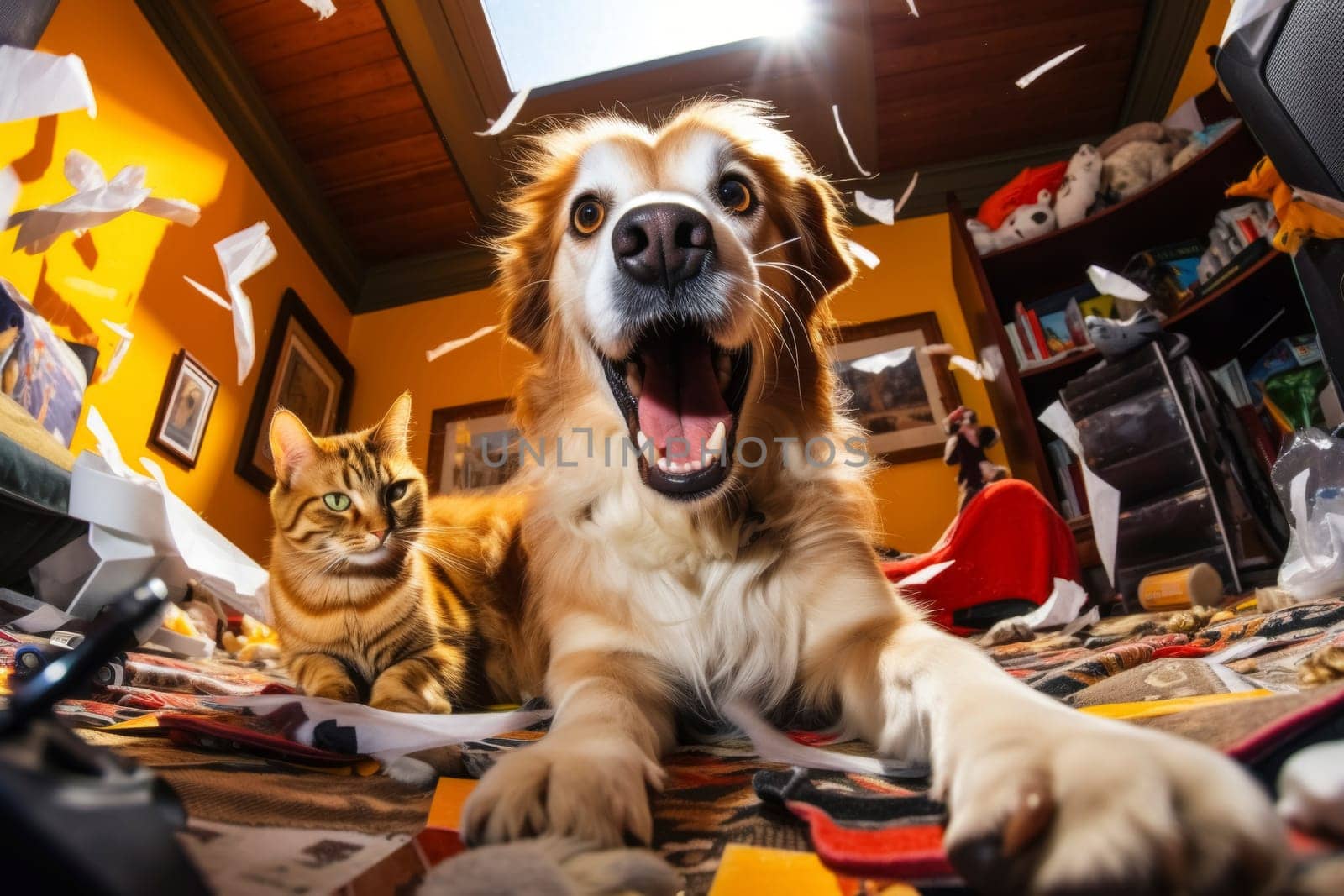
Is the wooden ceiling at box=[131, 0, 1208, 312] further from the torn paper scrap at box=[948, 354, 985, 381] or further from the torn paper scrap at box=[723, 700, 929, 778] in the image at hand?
the torn paper scrap at box=[723, 700, 929, 778]

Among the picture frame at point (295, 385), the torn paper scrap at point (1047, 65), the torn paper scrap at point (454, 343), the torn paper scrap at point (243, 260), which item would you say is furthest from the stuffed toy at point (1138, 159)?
the picture frame at point (295, 385)

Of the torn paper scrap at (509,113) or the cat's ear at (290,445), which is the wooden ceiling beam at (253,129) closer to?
the torn paper scrap at (509,113)

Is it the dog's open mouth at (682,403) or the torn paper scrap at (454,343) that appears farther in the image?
the torn paper scrap at (454,343)

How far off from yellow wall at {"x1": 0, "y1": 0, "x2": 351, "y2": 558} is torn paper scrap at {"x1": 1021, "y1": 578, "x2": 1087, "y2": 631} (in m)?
3.15

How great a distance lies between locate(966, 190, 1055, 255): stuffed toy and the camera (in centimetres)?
312

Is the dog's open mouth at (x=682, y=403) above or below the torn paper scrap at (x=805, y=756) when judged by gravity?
above

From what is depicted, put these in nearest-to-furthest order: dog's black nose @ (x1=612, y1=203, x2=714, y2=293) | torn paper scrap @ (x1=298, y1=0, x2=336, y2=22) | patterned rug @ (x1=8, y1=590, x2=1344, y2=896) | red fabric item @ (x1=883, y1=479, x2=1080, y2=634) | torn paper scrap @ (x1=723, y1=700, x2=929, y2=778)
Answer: patterned rug @ (x1=8, y1=590, x2=1344, y2=896) < torn paper scrap @ (x1=723, y1=700, x2=929, y2=778) < dog's black nose @ (x1=612, y1=203, x2=714, y2=293) < red fabric item @ (x1=883, y1=479, x2=1080, y2=634) < torn paper scrap @ (x1=298, y1=0, x2=336, y2=22)

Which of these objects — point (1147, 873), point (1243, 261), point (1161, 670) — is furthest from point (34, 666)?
point (1243, 261)

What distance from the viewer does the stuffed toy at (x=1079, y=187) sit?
3.02 m

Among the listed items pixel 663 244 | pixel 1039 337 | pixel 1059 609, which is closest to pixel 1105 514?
pixel 1059 609

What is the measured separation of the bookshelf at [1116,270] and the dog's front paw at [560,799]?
2.63m

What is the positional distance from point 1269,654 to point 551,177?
5.12 feet

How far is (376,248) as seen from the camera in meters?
4.23

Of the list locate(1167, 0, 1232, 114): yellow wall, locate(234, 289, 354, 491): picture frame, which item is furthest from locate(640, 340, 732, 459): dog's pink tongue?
locate(1167, 0, 1232, 114): yellow wall
